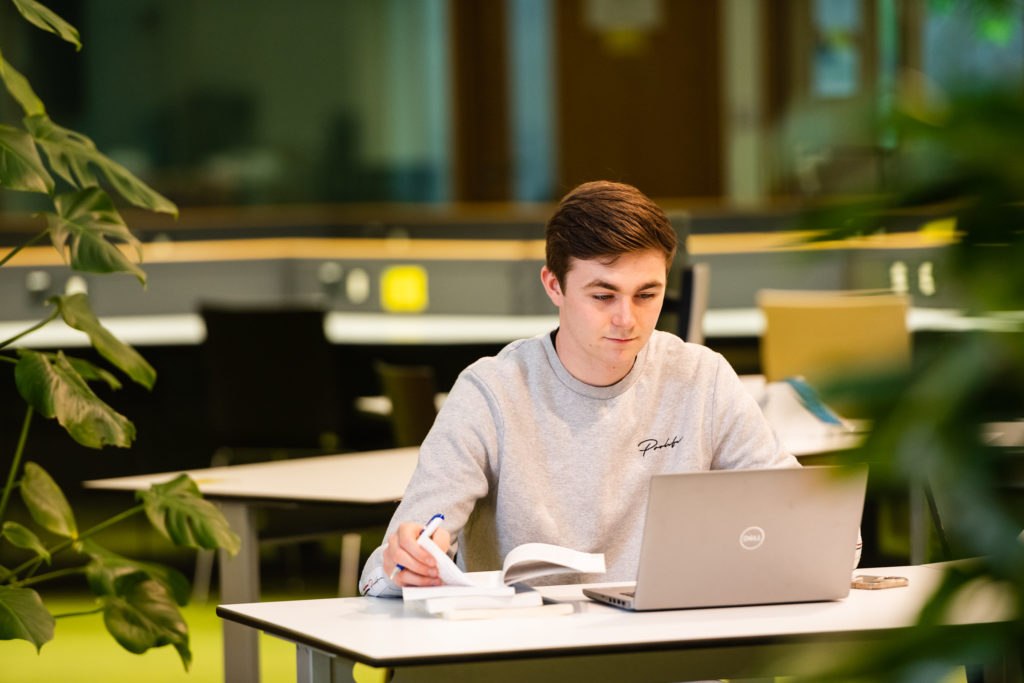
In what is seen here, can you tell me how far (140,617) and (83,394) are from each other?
0.38 m

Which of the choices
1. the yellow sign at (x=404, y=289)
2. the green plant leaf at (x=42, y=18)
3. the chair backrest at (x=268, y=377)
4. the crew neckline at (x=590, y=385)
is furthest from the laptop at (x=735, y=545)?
the yellow sign at (x=404, y=289)

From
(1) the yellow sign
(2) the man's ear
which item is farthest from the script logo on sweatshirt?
(1) the yellow sign

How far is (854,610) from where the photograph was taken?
174 cm

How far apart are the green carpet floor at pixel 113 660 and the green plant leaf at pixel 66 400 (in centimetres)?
156

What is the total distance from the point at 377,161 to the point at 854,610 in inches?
334

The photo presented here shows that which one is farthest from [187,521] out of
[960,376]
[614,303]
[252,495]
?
[960,376]

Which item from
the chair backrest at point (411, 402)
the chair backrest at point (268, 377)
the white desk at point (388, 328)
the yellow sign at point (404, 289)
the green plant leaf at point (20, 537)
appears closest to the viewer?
the green plant leaf at point (20, 537)

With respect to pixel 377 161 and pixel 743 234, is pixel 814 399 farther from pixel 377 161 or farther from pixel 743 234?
pixel 377 161

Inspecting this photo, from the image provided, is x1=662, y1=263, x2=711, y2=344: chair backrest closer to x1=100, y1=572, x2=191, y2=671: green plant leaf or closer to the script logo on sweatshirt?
the script logo on sweatshirt

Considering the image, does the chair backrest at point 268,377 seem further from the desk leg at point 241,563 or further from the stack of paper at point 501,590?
the stack of paper at point 501,590

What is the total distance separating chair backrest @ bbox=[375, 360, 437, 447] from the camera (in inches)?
143

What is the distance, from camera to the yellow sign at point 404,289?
5645 millimetres

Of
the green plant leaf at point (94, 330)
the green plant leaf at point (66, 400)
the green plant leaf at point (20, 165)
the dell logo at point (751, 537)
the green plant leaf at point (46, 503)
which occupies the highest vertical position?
the green plant leaf at point (20, 165)

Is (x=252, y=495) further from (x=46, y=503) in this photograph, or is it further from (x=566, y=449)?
(x=566, y=449)
